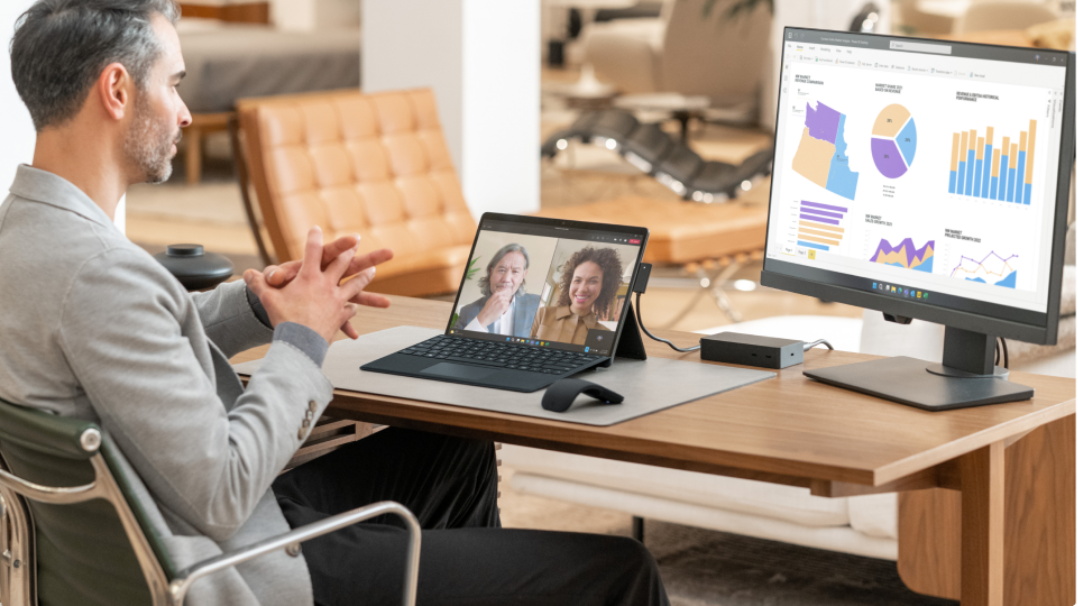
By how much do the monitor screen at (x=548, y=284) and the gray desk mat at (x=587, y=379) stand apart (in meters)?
0.08

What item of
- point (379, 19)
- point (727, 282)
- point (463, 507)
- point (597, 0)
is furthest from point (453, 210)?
point (597, 0)

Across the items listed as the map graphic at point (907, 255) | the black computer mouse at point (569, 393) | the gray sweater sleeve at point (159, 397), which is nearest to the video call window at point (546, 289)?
the black computer mouse at point (569, 393)

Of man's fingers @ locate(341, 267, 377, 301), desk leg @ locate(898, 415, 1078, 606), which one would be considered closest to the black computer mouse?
man's fingers @ locate(341, 267, 377, 301)

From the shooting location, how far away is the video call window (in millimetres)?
1782

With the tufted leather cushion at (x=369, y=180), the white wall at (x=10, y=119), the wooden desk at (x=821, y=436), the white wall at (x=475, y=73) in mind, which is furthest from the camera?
the white wall at (x=475, y=73)

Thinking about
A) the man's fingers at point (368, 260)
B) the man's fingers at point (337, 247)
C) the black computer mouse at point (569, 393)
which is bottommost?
the black computer mouse at point (569, 393)

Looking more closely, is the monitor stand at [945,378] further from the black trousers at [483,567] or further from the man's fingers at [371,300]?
the man's fingers at [371,300]

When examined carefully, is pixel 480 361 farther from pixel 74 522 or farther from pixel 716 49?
pixel 716 49

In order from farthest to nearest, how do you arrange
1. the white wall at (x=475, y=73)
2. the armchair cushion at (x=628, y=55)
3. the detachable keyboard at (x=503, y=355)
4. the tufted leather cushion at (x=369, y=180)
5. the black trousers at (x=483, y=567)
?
the armchair cushion at (x=628, y=55)
the white wall at (x=475, y=73)
the tufted leather cushion at (x=369, y=180)
the detachable keyboard at (x=503, y=355)
the black trousers at (x=483, y=567)

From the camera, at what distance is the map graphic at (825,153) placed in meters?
1.77

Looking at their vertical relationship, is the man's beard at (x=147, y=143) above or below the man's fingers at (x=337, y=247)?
A: above

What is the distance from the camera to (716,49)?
7.91 meters

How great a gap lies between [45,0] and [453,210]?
9.39 ft

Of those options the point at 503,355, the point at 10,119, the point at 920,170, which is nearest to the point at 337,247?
the point at 503,355
